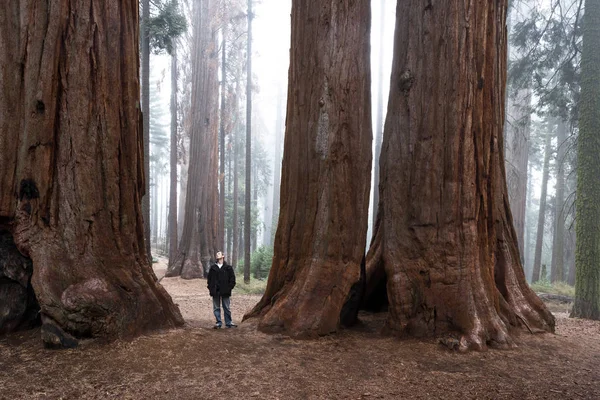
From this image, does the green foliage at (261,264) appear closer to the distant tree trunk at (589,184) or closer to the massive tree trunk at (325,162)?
the distant tree trunk at (589,184)

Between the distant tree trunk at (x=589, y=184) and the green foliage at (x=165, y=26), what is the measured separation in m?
10.3

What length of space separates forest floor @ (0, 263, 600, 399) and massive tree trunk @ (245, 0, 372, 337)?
32.6 inches

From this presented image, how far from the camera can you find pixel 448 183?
5.99 meters

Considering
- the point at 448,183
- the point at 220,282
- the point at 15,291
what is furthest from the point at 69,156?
the point at 448,183

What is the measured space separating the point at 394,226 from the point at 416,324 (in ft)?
4.69

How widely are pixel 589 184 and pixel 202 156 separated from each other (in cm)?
1291

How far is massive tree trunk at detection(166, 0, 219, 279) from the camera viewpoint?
16.4m

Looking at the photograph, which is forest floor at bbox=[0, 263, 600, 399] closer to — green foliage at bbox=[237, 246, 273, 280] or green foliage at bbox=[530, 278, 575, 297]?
green foliage at bbox=[530, 278, 575, 297]

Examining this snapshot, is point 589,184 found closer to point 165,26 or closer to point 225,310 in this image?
point 225,310

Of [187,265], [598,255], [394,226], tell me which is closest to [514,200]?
[598,255]

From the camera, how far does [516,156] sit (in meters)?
21.7

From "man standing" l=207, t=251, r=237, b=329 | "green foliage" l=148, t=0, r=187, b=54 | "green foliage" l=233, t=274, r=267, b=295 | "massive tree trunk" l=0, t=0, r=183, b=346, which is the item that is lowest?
"green foliage" l=233, t=274, r=267, b=295

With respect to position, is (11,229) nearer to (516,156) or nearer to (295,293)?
(295,293)

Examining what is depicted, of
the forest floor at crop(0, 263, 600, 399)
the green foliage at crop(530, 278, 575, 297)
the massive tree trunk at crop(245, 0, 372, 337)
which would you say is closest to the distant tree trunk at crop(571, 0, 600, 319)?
the forest floor at crop(0, 263, 600, 399)
